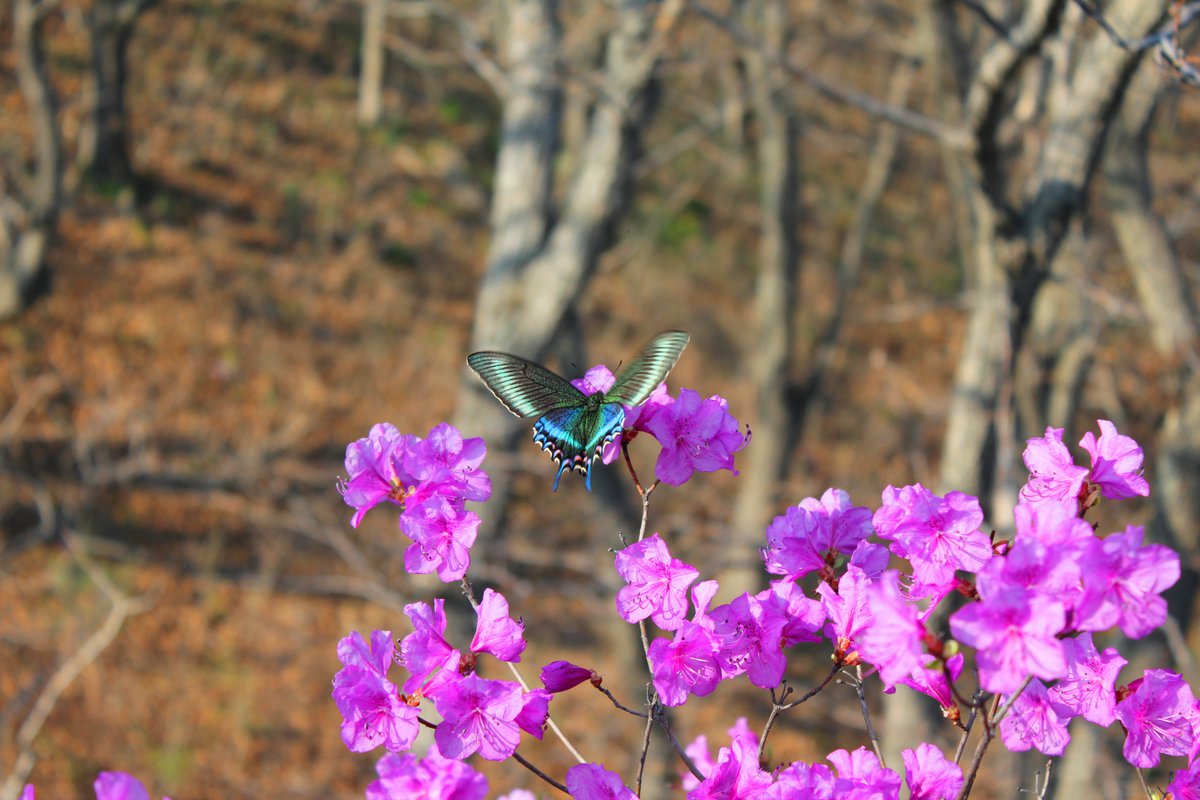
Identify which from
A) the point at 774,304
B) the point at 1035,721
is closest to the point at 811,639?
the point at 1035,721

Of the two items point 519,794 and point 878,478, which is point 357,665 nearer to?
point 519,794

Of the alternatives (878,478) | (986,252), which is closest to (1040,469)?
(986,252)

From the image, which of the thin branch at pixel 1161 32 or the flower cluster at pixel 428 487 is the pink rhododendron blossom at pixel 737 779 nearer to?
the flower cluster at pixel 428 487

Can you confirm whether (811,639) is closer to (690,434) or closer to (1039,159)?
(690,434)

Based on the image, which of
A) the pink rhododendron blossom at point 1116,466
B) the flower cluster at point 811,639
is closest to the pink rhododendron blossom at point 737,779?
the flower cluster at point 811,639

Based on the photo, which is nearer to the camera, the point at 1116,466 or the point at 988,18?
the point at 1116,466

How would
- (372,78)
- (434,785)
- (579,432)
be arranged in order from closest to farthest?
(434,785) → (579,432) → (372,78)
